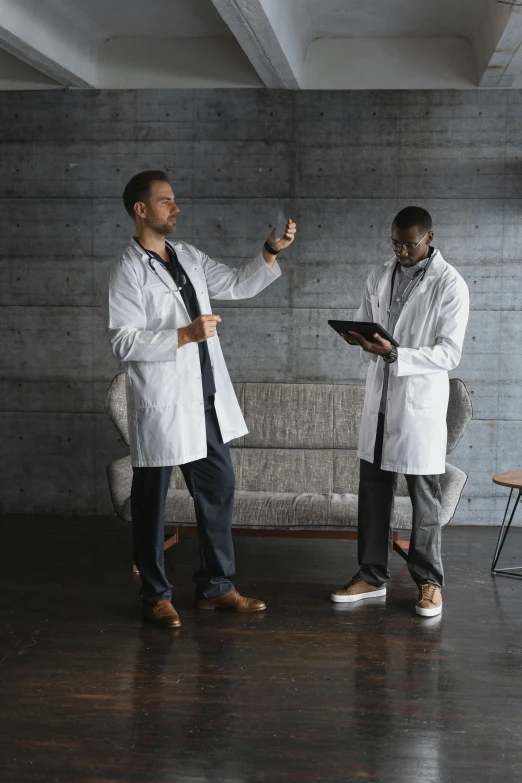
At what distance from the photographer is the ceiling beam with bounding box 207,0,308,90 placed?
3928mm

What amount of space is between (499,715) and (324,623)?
99cm

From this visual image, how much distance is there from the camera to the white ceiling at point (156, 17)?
192 inches

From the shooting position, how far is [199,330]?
10.7 feet

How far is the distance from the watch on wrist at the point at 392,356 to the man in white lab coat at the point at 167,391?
630mm

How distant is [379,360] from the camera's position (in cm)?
369

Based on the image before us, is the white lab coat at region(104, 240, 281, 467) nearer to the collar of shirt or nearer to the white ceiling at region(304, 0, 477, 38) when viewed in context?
the collar of shirt

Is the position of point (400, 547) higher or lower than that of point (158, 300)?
lower

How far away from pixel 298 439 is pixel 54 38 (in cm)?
267

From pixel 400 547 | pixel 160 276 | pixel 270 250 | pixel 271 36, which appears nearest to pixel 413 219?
pixel 270 250

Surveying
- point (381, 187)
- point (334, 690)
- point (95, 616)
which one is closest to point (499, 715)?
point (334, 690)

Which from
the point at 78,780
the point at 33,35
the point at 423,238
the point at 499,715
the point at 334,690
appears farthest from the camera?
the point at 33,35

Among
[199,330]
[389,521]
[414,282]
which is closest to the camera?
[199,330]

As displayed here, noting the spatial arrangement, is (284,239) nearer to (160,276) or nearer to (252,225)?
(160,276)

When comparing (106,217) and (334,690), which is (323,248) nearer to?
(106,217)
